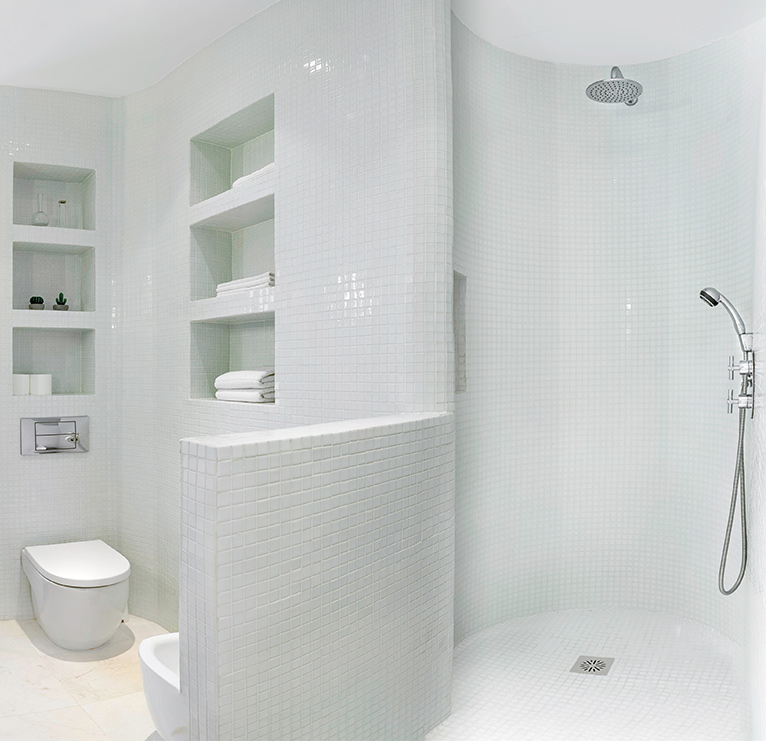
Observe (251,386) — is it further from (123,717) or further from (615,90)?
(615,90)

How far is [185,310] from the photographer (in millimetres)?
3254

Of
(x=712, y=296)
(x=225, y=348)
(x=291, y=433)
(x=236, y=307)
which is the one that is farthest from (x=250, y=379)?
(x=712, y=296)

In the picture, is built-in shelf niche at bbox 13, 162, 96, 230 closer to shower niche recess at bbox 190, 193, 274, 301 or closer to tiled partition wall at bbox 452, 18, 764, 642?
shower niche recess at bbox 190, 193, 274, 301

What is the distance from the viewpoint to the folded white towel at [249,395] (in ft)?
9.20

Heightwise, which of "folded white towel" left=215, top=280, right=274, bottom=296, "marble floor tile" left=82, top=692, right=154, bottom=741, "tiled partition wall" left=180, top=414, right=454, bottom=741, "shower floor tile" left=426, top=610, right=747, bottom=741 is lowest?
"marble floor tile" left=82, top=692, right=154, bottom=741

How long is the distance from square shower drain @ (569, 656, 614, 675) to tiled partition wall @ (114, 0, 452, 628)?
3.51 feet

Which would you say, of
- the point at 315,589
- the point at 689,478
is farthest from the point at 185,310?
the point at 689,478

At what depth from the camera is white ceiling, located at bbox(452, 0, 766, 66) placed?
237 centimetres

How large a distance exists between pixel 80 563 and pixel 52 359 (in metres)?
1.20

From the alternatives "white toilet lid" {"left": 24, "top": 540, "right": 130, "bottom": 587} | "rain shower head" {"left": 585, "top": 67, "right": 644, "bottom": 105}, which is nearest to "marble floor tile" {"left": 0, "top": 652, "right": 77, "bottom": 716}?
"white toilet lid" {"left": 24, "top": 540, "right": 130, "bottom": 587}

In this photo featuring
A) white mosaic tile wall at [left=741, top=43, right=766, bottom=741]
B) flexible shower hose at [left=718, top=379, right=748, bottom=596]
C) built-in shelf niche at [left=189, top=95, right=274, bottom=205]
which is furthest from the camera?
built-in shelf niche at [left=189, top=95, right=274, bottom=205]

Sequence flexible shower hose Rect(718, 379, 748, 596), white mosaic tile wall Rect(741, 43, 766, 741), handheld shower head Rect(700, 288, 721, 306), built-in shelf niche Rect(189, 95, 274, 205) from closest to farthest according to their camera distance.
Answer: white mosaic tile wall Rect(741, 43, 766, 741)
flexible shower hose Rect(718, 379, 748, 596)
handheld shower head Rect(700, 288, 721, 306)
built-in shelf niche Rect(189, 95, 274, 205)

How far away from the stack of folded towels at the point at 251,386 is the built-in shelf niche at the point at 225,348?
0.23 m

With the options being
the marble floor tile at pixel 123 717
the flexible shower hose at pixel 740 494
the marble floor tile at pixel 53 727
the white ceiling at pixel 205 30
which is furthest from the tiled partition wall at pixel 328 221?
the flexible shower hose at pixel 740 494
